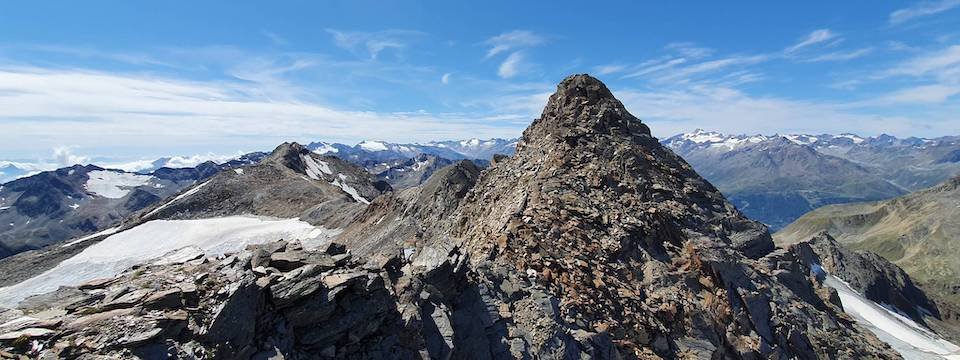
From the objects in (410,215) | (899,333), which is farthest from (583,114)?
(899,333)

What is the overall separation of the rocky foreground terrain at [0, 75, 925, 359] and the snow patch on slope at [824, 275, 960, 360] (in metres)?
15.4

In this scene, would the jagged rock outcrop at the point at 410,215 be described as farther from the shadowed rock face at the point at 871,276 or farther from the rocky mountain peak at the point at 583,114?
the shadowed rock face at the point at 871,276

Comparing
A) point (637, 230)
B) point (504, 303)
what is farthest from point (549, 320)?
point (637, 230)

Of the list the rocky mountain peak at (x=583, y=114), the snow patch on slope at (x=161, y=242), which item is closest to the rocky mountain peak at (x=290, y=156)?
the snow patch on slope at (x=161, y=242)

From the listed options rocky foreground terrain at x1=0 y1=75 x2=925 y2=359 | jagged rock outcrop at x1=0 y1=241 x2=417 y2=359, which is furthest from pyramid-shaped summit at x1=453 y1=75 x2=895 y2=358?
jagged rock outcrop at x1=0 y1=241 x2=417 y2=359

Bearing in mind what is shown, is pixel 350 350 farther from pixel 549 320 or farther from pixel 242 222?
pixel 242 222

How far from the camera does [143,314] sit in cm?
1363

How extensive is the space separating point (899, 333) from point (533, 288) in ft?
184

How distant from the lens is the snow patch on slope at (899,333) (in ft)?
165

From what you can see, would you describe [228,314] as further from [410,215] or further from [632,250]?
[410,215]

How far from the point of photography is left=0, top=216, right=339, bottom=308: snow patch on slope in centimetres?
5197

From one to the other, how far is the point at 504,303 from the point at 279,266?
361 inches

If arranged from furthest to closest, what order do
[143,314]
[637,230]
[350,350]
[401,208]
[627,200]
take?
[401,208] → [627,200] → [637,230] → [350,350] → [143,314]

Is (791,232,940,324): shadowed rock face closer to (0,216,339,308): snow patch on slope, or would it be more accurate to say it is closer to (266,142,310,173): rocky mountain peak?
(0,216,339,308): snow patch on slope
